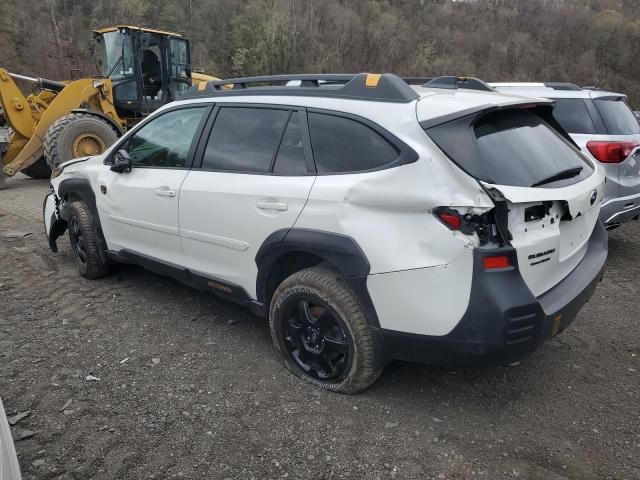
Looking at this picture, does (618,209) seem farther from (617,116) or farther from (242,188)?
(242,188)

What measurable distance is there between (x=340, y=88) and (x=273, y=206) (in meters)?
0.79

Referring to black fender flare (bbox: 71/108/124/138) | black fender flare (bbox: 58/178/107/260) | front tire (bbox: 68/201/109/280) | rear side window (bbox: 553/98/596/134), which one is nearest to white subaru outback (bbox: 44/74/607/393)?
black fender flare (bbox: 58/178/107/260)

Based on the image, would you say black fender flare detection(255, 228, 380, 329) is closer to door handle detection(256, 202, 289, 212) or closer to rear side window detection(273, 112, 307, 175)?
door handle detection(256, 202, 289, 212)

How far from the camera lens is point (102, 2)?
173 ft

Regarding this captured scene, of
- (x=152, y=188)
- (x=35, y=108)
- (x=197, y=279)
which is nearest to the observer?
(x=197, y=279)

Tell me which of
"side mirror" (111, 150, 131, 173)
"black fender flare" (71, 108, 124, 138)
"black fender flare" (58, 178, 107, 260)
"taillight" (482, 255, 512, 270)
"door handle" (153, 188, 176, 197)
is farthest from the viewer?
"black fender flare" (71, 108, 124, 138)

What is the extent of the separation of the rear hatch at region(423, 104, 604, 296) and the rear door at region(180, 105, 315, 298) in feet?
2.87

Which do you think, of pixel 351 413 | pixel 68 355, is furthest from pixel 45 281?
pixel 351 413

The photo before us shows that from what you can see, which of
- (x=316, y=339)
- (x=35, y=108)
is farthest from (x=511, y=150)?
(x=35, y=108)

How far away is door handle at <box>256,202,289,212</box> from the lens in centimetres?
298

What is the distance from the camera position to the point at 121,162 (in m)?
4.07

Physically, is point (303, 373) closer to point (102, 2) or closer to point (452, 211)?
point (452, 211)

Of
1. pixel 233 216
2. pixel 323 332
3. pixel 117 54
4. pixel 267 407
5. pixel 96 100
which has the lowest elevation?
pixel 267 407

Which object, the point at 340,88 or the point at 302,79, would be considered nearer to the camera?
the point at 340,88
